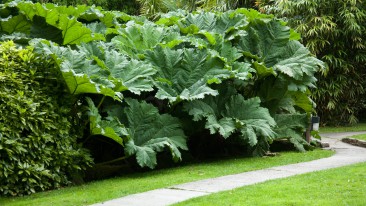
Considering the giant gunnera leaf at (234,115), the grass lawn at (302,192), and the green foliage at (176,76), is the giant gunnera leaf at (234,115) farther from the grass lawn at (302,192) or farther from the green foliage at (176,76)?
the grass lawn at (302,192)

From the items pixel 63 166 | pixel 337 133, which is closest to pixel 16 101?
pixel 63 166

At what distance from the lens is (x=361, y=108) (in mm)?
16406

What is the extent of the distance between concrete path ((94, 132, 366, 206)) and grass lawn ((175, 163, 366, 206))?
27 cm

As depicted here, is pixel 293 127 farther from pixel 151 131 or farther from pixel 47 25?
pixel 47 25

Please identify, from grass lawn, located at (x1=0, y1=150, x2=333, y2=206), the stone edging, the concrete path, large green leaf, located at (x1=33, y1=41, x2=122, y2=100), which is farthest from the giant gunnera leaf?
the stone edging

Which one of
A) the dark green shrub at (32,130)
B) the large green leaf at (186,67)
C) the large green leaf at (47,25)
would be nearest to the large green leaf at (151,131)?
the large green leaf at (186,67)

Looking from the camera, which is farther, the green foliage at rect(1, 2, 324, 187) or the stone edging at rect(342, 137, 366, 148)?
the stone edging at rect(342, 137, 366, 148)

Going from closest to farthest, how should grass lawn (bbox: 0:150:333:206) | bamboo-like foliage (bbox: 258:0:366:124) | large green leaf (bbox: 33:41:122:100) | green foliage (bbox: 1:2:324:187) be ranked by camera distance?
1. grass lawn (bbox: 0:150:333:206)
2. large green leaf (bbox: 33:41:122:100)
3. green foliage (bbox: 1:2:324:187)
4. bamboo-like foliage (bbox: 258:0:366:124)

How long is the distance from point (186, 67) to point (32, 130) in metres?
2.68

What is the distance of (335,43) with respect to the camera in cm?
1527

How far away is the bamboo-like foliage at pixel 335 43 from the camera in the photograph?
48.9ft

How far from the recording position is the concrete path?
Answer: 6.11 metres

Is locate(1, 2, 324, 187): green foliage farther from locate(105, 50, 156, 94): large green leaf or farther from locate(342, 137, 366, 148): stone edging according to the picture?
locate(342, 137, 366, 148): stone edging

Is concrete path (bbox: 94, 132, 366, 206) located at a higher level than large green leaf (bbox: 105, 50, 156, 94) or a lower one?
lower
